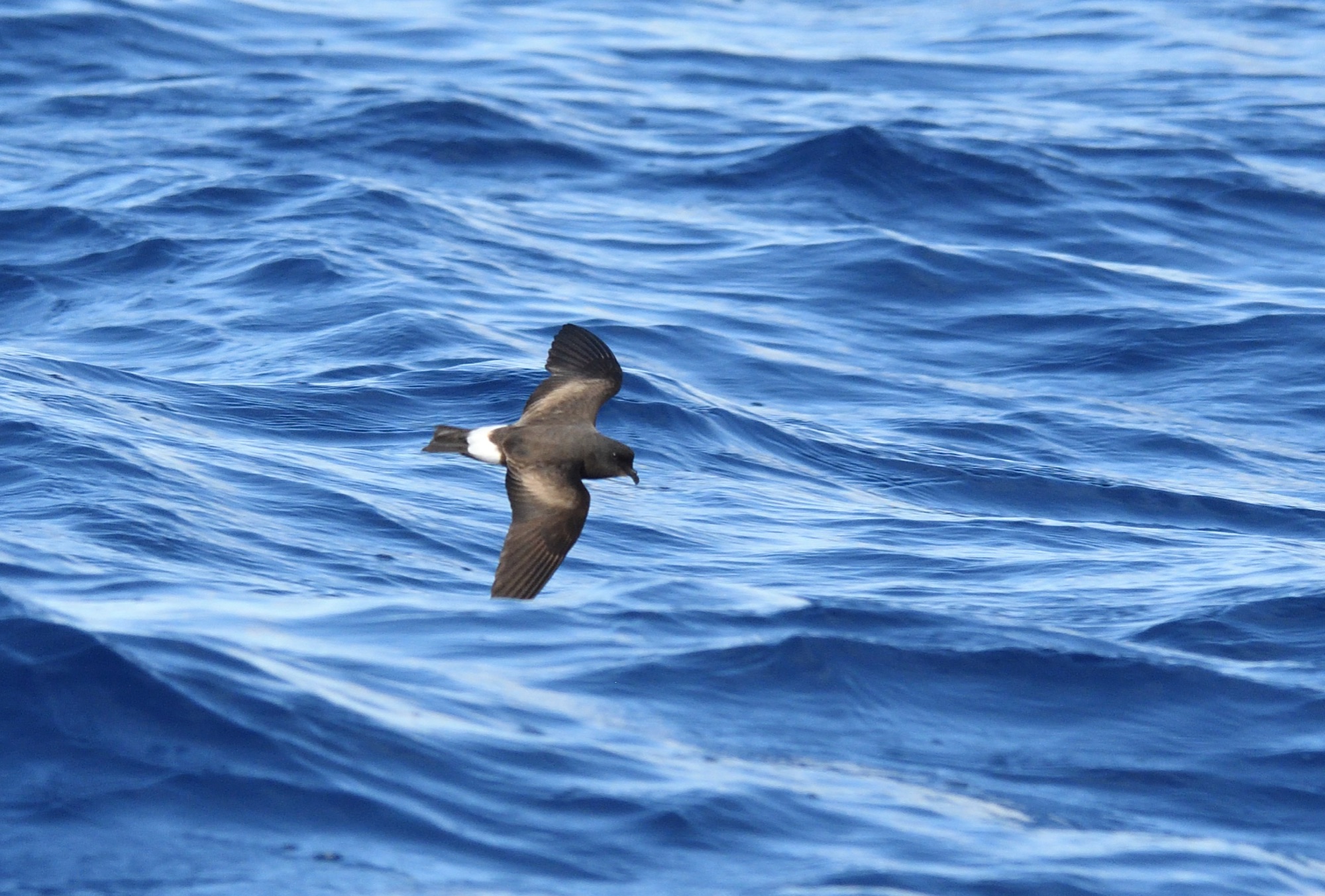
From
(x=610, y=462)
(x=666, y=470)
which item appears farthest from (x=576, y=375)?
(x=666, y=470)

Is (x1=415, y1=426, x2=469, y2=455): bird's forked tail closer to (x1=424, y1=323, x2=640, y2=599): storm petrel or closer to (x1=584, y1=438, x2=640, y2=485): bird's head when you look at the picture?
(x1=424, y1=323, x2=640, y2=599): storm petrel

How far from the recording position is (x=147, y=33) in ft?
60.8

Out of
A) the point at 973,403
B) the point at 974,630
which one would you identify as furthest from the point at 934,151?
the point at 974,630

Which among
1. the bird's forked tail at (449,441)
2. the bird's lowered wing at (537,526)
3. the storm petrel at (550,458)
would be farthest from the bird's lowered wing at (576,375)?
the bird's lowered wing at (537,526)

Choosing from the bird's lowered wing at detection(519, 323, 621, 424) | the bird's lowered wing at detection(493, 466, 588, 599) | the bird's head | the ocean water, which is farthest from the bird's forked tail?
the ocean water

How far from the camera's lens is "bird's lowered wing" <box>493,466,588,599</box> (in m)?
6.24

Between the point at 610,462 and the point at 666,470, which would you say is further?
the point at 666,470

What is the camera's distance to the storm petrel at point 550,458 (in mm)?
6324

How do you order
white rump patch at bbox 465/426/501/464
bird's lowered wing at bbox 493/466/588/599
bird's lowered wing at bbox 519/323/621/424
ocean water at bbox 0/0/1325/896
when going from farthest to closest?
bird's lowered wing at bbox 519/323/621/424
white rump patch at bbox 465/426/501/464
bird's lowered wing at bbox 493/466/588/599
ocean water at bbox 0/0/1325/896

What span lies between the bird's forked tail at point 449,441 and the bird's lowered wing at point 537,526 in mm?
232

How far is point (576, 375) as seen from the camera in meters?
7.73

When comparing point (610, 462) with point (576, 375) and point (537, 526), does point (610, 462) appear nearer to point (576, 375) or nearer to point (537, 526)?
point (537, 526)

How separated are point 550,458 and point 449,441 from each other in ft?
1.33

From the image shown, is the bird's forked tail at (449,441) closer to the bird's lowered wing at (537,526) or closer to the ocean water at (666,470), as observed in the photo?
the bird's lowered wing at (537,526)
